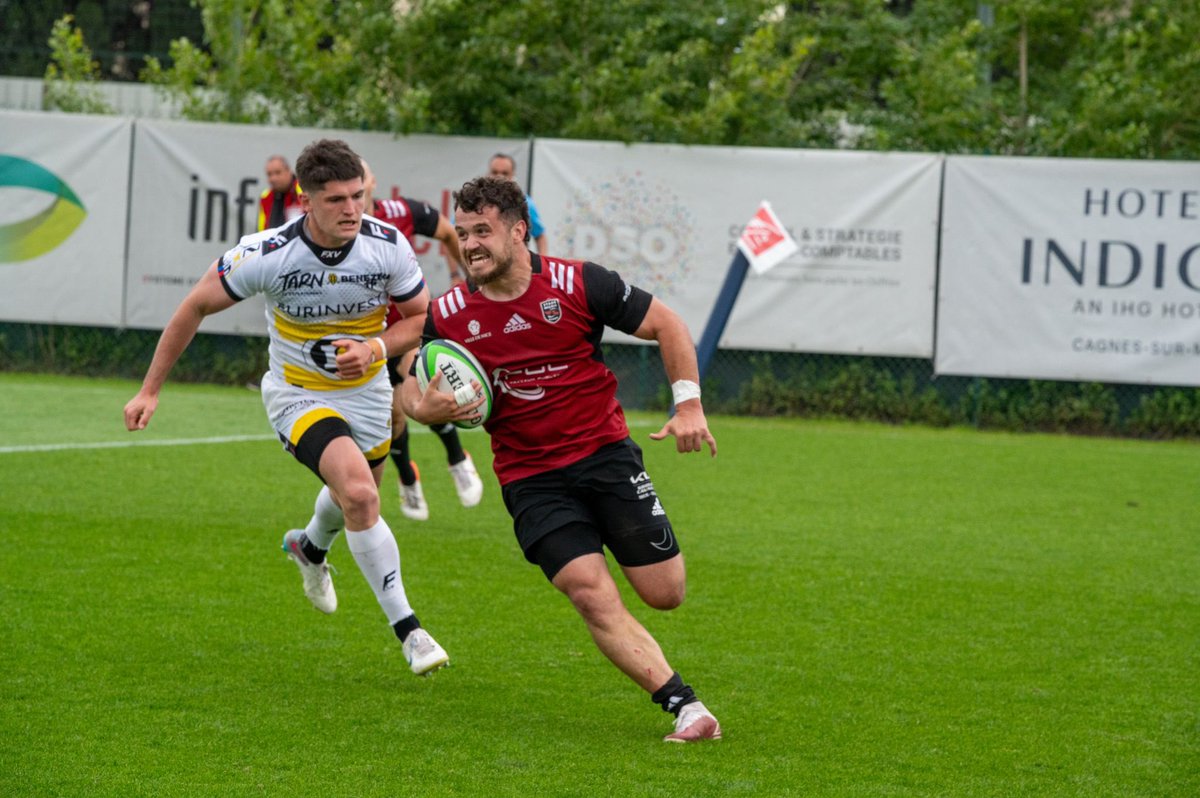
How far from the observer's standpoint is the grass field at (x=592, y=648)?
16.4ft

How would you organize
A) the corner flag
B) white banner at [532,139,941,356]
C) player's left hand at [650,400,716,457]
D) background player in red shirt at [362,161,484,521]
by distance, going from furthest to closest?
white banner at [532,139,941,356] → the corner flag → background player in red shirt at [362,161,484,521] → player's left hand at [650,400,716,457]

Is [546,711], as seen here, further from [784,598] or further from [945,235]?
[945,235]

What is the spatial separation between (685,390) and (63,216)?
43.7 feet

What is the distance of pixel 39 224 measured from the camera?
1716cm

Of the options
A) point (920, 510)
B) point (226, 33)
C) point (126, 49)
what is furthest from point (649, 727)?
point (126, 49)

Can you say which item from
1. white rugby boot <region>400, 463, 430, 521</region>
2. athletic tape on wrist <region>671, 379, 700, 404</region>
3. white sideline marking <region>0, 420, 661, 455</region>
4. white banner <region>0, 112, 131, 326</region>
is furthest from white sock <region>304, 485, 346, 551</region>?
white banner <region>0, 112, 131, 326</region>

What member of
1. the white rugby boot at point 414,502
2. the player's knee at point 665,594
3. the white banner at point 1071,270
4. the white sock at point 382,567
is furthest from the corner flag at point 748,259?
the player's knee at point 665,594

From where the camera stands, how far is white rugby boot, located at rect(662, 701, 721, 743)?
5.31 metres

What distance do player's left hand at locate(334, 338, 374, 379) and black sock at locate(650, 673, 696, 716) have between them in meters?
1.71

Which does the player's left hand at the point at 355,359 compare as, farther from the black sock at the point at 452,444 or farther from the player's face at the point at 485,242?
the black sock at the point at 452,444

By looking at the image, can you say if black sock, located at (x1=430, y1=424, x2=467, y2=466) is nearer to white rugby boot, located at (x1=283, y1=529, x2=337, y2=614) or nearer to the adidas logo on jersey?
white rugby boot, located at (x1=283, y1=529, x2=337, y2=614)

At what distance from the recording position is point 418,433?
14102 millimetres

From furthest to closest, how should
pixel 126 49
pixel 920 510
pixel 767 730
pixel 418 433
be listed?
pixel 126 49, pixel 418 433, pixel 920 510, pixel 767 730

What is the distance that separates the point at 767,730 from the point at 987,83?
52.1 feet
